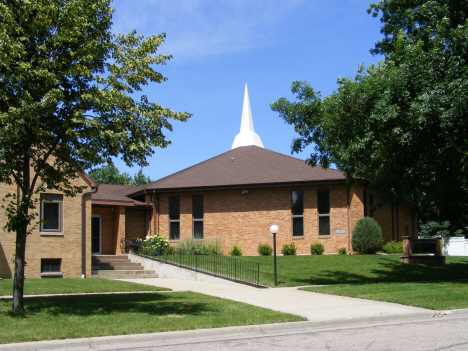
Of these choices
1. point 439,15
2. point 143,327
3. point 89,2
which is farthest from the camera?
point 439,15

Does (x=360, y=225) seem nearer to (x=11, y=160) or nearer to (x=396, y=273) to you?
(x=396, y=273)

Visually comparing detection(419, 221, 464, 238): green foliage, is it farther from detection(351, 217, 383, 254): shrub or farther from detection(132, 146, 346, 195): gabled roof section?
detection(351, 217, 383, 254): shrub

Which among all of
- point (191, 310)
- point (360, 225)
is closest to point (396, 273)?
point (360, 225)

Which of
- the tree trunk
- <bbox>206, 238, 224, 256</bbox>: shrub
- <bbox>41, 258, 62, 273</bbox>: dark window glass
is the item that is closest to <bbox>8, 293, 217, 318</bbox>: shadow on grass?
the tree trunk

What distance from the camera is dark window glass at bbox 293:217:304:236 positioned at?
88.3ft

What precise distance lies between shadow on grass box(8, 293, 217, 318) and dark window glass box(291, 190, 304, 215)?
14.1 metres

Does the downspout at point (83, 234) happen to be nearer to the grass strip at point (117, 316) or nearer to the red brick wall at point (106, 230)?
the red brick wall at point (106, 230)

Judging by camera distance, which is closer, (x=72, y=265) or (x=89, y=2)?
(x=89, y=2)

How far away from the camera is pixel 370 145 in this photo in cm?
1527

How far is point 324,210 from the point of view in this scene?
2670 cm

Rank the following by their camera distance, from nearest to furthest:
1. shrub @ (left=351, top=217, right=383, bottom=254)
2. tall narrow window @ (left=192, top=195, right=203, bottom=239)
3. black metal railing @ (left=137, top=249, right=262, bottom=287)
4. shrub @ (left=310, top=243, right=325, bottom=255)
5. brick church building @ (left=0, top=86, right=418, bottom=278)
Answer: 1. black metal railing @ (left=137, top=249, right=262, bottom=287)
2. shrub @ (left=351, top=217, right=383, bottom=254)
3. shrub @ (left=310, top=243, right=325, bottom=255)
4. brick church building @ (left=0, top=86, right=418, bottom=278)
5. tall narrow window @ (left=192, top=195, right=203, bottom=239)

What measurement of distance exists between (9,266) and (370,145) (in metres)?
14.5

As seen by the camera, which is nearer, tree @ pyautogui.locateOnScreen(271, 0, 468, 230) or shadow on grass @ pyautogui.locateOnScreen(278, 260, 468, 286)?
tree @ pyautogui.locateOnScreen(271, 0, 468, 230)

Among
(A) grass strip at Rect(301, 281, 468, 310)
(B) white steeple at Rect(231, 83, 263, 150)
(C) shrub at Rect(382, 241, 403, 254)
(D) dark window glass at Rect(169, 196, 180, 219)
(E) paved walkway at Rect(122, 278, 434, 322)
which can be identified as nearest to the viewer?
(E) paved walkway at Rect(122, 278, 434, 322)
